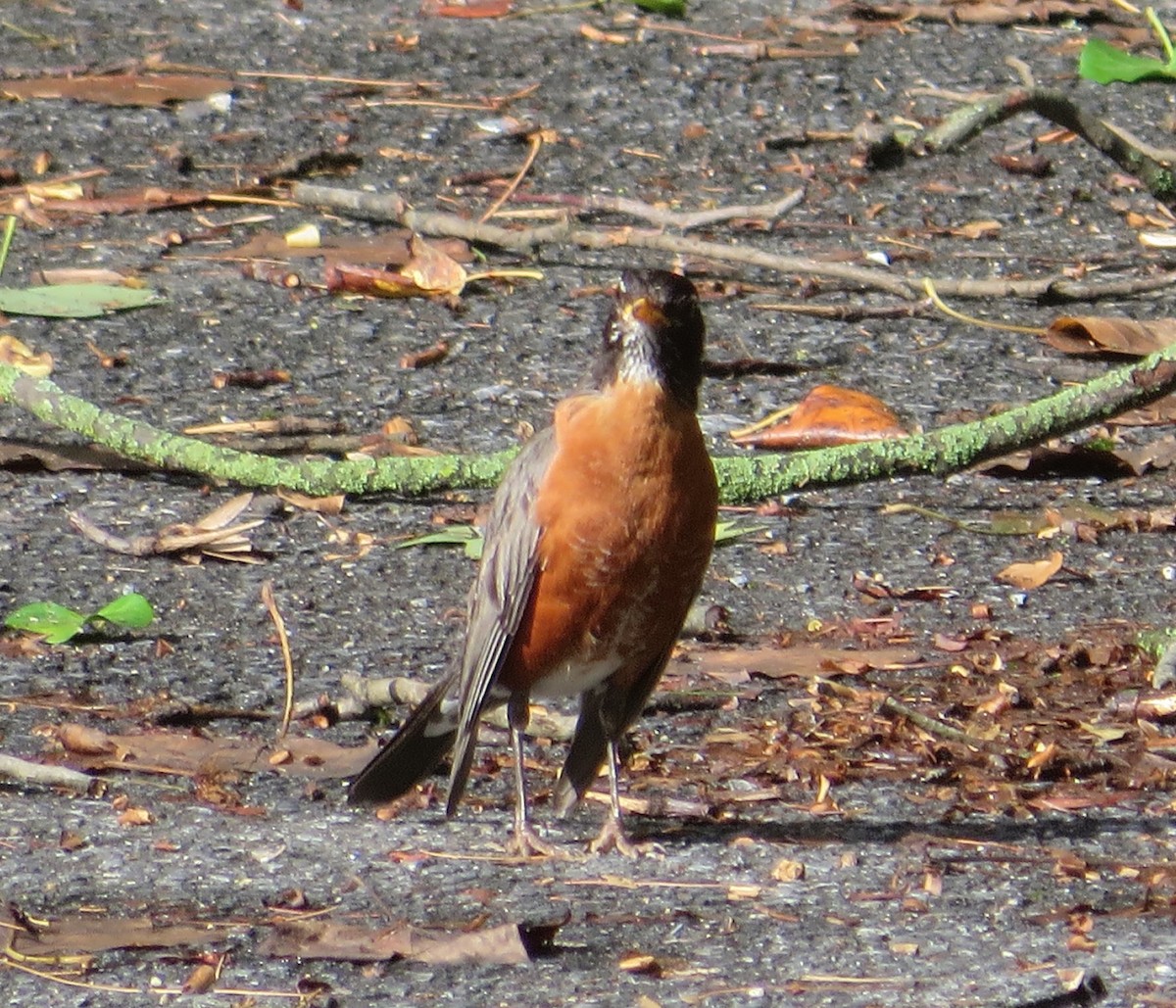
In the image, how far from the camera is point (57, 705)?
14.2 ft

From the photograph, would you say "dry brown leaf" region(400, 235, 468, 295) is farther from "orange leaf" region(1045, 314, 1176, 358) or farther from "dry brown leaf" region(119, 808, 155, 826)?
"dry brown leaf" region(119, 808, 155, 826)

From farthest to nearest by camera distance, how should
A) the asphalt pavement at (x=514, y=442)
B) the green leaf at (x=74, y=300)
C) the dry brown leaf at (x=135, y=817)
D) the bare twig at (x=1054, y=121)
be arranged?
1. the green leaf at (x=74, y=300)
2. the bare twig at (x=1054, y=121)
3. the dry brown leaf at (x=135, y=817)
4. the asphalt pavement at (x=514, y=442)

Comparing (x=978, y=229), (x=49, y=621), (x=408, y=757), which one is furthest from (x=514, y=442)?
(x=978, y=229)

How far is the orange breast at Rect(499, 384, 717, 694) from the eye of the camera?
409cm

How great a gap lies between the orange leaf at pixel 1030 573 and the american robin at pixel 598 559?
3.96ft

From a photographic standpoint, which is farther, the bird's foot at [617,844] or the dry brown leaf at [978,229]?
the dry brown leaf at [978,229]

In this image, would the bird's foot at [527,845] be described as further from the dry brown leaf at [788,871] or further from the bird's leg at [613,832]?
the dry brown leaf at [788,871]

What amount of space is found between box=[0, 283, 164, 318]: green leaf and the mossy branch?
1010 mm

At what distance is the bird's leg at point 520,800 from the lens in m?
3.87

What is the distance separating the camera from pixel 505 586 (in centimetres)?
420

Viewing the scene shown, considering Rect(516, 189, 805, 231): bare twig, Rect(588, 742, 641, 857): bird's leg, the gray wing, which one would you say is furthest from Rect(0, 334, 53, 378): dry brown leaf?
Rect(588, 742, 641, 857): bird's leg

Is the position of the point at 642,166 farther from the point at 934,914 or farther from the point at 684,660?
the point at 934,914

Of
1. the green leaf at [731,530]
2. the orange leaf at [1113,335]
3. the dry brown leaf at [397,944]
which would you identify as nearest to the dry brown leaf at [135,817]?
the dry brown leaf at [397,944]

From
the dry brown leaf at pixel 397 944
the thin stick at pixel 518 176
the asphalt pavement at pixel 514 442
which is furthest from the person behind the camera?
the thin stick at pixel 518 176
